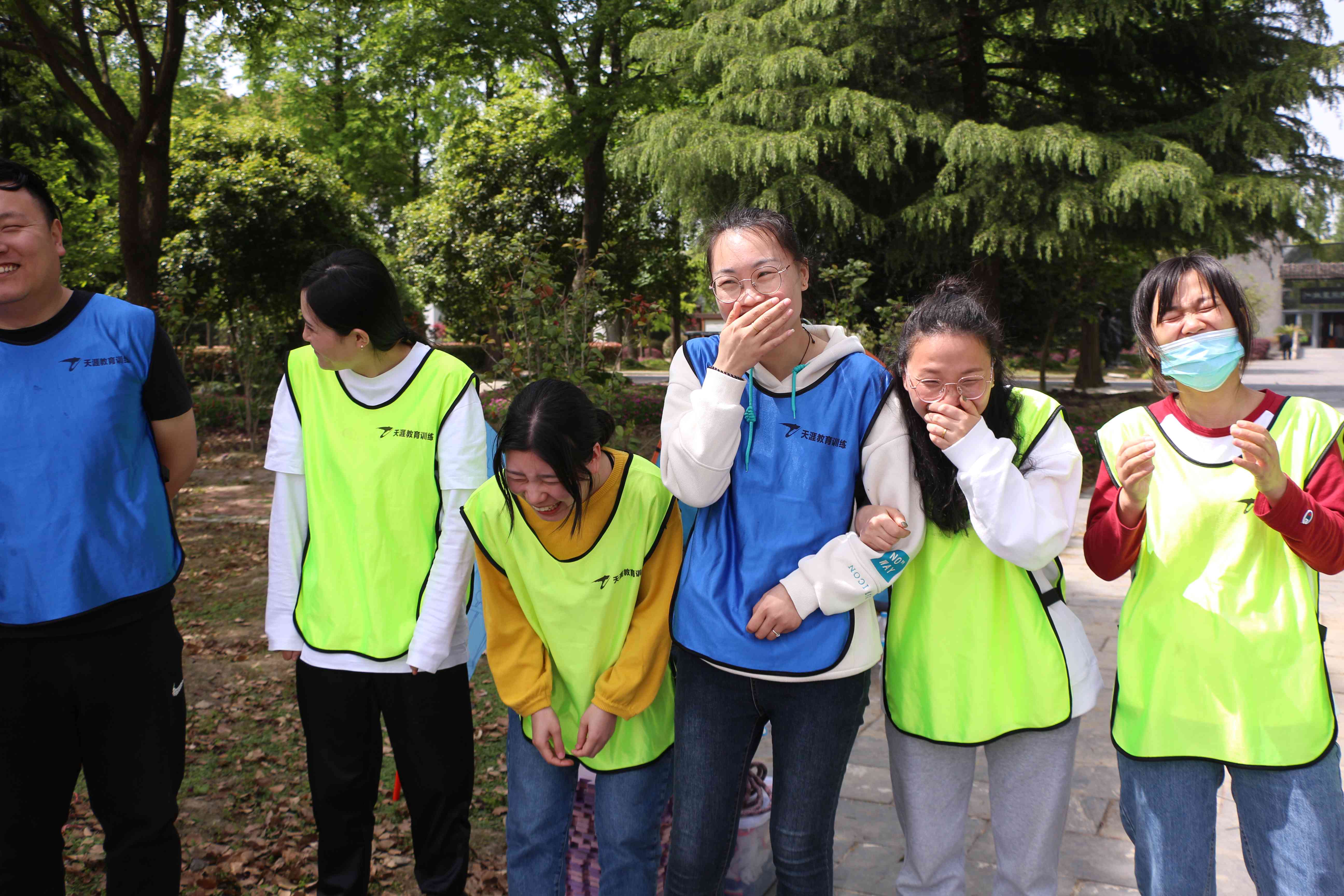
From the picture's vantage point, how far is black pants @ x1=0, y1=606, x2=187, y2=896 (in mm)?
2361

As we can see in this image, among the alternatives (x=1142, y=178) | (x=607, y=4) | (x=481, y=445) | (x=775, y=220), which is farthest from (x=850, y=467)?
(x=607, y=4)

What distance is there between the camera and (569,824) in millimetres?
2482

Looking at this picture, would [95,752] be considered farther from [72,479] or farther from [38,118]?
[38,118]

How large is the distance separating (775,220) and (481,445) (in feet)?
3.23

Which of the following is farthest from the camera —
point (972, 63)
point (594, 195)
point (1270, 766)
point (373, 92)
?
point (373, 92)

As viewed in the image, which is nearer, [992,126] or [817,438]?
[817,438]

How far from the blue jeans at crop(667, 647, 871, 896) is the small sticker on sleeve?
273 mm

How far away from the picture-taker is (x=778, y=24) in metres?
11.2

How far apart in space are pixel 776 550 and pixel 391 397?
1112mm

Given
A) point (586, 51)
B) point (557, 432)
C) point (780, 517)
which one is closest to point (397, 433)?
point (557, 432)

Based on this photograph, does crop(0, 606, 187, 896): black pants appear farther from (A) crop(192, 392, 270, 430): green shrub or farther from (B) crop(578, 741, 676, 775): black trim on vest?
(A) crop(192, 392, 270, 430): green shrub

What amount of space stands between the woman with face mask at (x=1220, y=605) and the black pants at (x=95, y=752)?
2262 mm

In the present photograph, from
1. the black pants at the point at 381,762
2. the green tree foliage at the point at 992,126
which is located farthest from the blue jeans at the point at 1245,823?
the green tree foliage at the point at 992,126

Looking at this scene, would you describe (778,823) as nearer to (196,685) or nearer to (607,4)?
(196,685)
